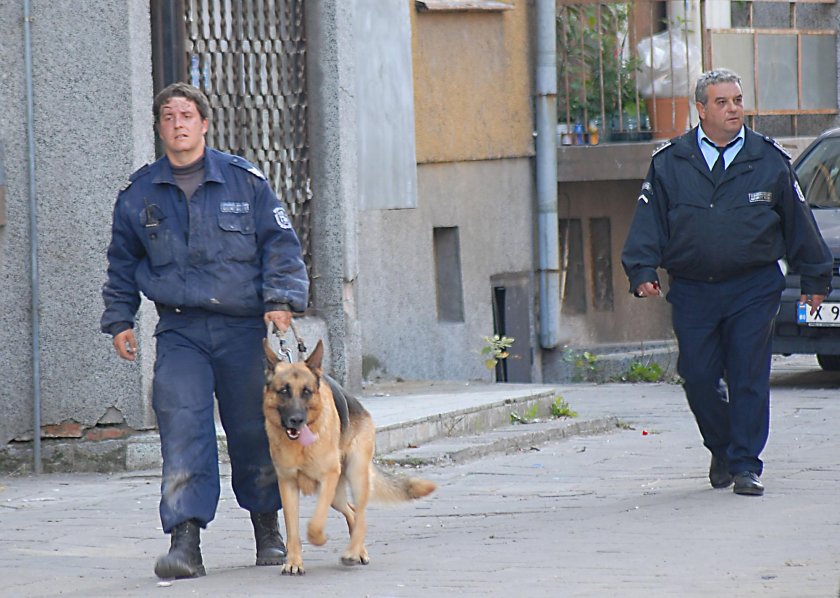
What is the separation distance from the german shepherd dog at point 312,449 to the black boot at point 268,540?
255 millimetres

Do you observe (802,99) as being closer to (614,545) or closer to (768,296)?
(768,296)

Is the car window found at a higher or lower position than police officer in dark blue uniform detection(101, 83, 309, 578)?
higher

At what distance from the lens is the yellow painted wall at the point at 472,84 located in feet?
47.6

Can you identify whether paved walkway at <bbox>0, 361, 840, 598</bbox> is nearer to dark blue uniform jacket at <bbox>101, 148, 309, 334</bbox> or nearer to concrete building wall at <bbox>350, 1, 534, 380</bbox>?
dark blue uniform jacket at <bbox>101, 148, 309, 334</bbox>

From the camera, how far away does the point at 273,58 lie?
11.1 metres

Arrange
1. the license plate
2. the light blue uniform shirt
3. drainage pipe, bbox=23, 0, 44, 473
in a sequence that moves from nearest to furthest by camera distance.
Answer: the light blue uniform shirt
drainage pipe, bbox=23, 0, 44, 473
the license plate

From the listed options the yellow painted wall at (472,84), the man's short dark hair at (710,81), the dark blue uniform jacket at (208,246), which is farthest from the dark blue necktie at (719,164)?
the yellow painted wall at (472,84)

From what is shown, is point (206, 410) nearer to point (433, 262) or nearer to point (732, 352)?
point (732, 352)

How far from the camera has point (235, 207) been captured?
6.80 m

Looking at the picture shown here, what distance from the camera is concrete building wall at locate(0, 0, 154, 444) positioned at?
9461mm

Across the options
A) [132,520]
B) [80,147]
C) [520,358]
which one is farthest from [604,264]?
[132,520]

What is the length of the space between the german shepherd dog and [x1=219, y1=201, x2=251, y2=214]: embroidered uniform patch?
546 mm

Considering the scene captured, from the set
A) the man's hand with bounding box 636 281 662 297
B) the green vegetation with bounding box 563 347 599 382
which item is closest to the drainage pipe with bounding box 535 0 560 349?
the green vegetation with bounding box 563 347 599 382


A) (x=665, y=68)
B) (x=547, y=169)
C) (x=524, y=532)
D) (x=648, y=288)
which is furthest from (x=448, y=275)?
(x=524, y=532)
